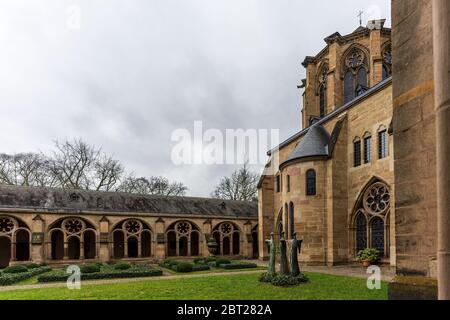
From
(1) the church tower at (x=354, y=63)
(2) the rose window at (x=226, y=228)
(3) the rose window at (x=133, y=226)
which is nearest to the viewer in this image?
(1) the church tower at (x=354, y=63)

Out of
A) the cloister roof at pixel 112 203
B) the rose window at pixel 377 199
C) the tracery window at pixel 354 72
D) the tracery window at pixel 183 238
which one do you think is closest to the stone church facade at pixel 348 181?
the rose window at pixel 377 199

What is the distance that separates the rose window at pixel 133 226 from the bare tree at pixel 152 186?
56.9 feet

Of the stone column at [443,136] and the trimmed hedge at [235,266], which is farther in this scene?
the trimmed hedge at [235,266]

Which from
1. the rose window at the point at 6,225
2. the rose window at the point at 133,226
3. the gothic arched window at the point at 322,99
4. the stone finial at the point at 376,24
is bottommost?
the rose window at the point at 133,226

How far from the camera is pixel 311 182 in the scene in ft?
69.3

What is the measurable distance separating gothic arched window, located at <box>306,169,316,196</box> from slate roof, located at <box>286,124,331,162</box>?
1.14 metres

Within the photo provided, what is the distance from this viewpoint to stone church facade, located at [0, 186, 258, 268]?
22.6 m

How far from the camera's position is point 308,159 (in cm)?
2119

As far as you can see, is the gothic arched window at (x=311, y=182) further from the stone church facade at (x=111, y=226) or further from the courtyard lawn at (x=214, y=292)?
the stone church facade at (x=111, y=226)

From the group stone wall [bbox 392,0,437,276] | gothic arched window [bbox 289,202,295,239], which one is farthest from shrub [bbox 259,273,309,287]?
gothic arched window [bbox 289,202,295,239]

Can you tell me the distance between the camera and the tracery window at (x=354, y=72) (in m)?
27.2

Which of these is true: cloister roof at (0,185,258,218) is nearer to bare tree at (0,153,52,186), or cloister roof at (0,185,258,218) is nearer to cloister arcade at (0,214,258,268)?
cloister arcade at (0,214,258,268)
